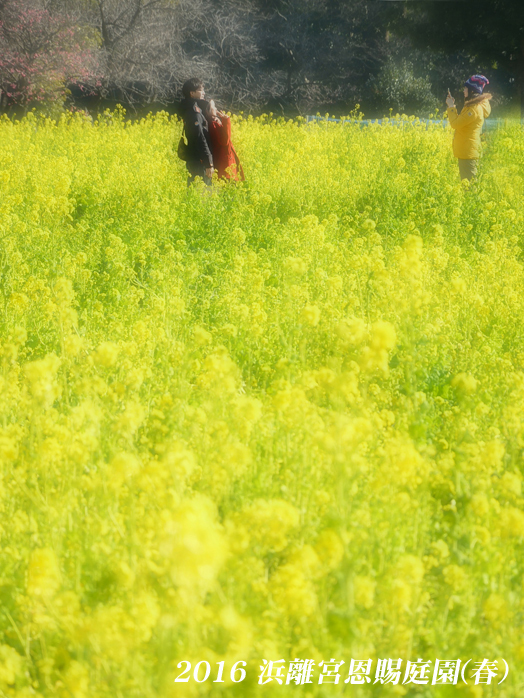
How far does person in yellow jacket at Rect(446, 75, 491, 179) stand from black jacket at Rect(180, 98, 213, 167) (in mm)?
3015

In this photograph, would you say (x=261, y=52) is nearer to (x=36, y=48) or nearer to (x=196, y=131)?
(x=36, y=48)

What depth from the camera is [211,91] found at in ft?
78.8

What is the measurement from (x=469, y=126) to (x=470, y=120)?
8 cm

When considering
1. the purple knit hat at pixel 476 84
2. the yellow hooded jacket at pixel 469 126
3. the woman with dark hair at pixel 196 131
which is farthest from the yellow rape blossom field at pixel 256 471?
the purple knit hat at pixel 476 84

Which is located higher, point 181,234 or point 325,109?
point 181,234

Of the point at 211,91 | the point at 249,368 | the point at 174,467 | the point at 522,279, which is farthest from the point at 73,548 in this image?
the point at 211,91

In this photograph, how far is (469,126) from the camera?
8.89 meters

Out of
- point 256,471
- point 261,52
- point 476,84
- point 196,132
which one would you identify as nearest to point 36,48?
point 196,132

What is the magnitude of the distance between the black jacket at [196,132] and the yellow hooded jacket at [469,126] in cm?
302

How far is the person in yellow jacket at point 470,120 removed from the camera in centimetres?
880

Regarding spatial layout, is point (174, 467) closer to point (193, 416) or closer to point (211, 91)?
point (193, 416)

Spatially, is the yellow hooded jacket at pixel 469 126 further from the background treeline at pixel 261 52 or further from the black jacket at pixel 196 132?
the background treeline at pixel 261 52

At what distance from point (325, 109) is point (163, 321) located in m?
25.0

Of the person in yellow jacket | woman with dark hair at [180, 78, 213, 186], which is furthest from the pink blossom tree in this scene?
the person in yellow jacket
